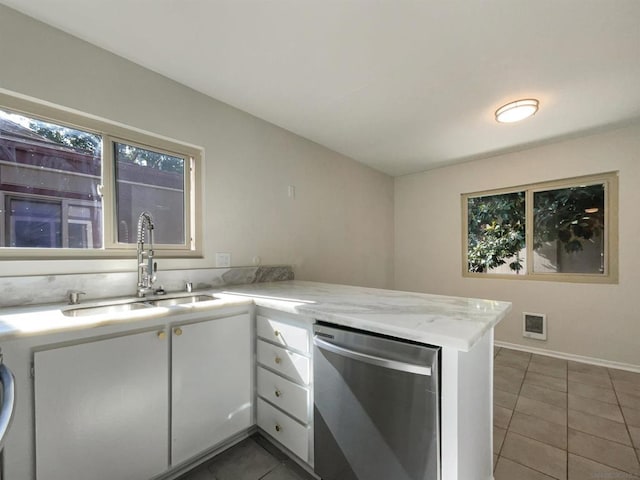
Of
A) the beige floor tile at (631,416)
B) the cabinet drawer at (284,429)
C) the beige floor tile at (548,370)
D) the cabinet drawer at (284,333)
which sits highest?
the cabinet drawer at (284,333)

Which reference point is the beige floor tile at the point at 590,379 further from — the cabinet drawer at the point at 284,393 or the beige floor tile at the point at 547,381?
the cabinet drawer at the point at 284,393

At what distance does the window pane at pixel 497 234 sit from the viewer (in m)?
3.24

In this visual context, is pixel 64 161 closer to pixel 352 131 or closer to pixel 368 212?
pixel 352 131

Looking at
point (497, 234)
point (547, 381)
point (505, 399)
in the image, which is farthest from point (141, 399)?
point (497, 234)

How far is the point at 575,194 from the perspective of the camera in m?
2.90

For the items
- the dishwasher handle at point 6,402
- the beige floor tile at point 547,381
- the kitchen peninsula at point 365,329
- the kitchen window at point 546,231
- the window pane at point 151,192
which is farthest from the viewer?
the kitchen window at point 546,231

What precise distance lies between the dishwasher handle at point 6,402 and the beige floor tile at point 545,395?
9.46 ft

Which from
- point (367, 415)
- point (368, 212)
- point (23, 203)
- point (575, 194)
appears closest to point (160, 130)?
point (23, 203)

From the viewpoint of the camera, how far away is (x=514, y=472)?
4.74 ft

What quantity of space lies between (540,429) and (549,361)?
4.66 feet

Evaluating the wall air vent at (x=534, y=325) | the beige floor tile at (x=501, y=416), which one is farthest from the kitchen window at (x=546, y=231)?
the beige floor tile at (x=501, y=416)

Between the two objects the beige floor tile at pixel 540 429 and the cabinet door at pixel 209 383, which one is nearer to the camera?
the cabinet door at pixel 209 383

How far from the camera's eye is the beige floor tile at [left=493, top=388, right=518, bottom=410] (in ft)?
6.70

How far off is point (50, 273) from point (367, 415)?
1747 millimetres
